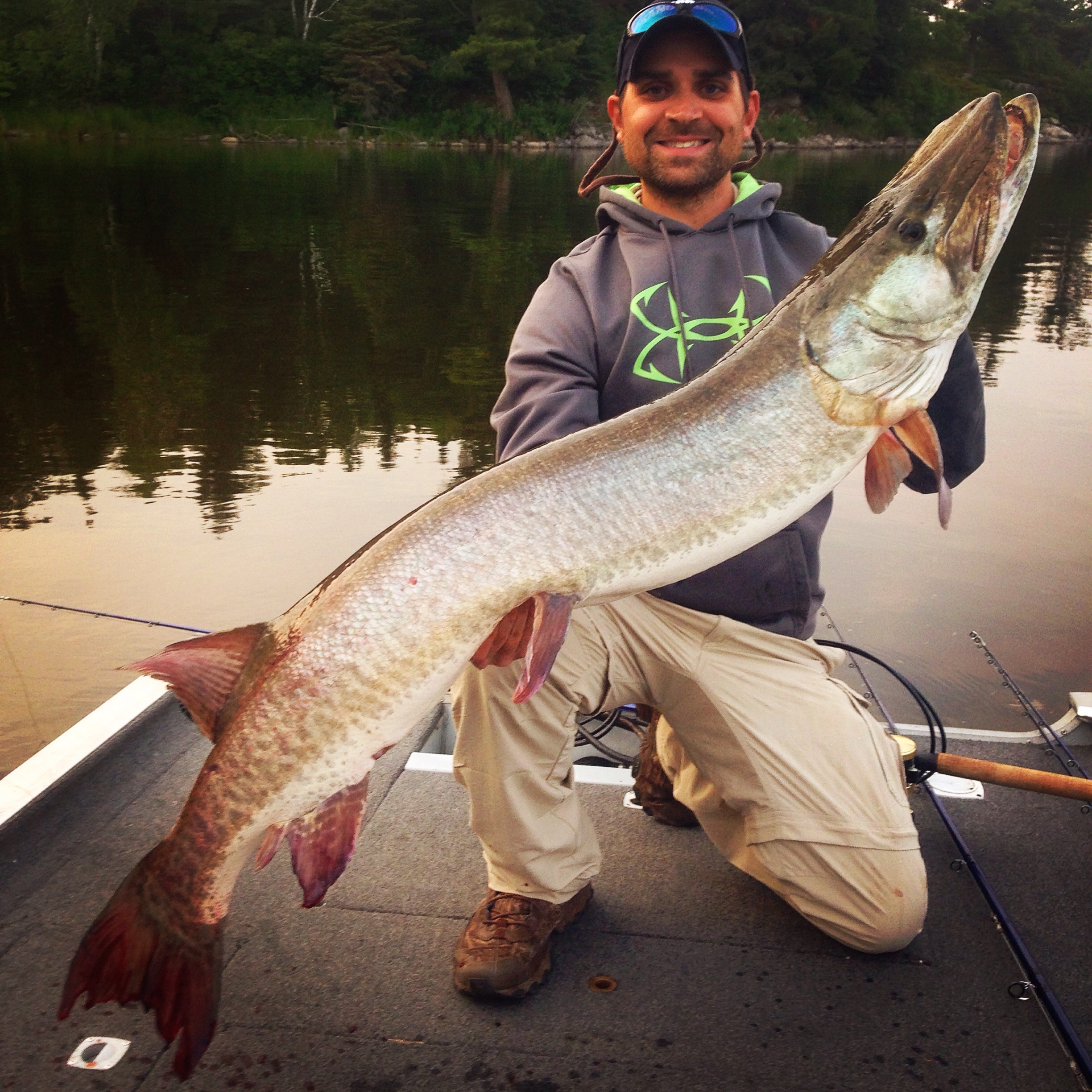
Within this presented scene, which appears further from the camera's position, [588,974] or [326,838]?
[588,974]


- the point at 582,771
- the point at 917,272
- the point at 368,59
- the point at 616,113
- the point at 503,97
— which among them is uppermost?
the point at 368,59

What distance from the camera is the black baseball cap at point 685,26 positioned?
269 centimetres

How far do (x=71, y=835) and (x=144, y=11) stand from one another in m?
57.5

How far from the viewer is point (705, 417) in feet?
6.31

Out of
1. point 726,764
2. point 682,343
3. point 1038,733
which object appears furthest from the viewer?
point 1038,733

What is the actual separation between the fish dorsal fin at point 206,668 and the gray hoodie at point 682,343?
788 millimetres

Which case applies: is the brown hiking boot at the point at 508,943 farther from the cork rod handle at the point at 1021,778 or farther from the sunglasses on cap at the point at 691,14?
the sunglasses on cap at the point at 691,14

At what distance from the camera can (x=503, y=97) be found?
53438mm

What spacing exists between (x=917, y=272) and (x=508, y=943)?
1.58 m

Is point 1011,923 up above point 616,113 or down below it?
below

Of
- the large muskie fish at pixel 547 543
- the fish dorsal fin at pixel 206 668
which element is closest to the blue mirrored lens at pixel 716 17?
the large muskie fish at pixel 547 543

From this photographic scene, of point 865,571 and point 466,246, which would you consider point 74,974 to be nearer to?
point 865,571

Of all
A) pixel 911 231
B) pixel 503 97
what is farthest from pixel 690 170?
pixel 503 97

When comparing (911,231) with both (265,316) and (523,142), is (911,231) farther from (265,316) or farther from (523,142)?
(523,142)
